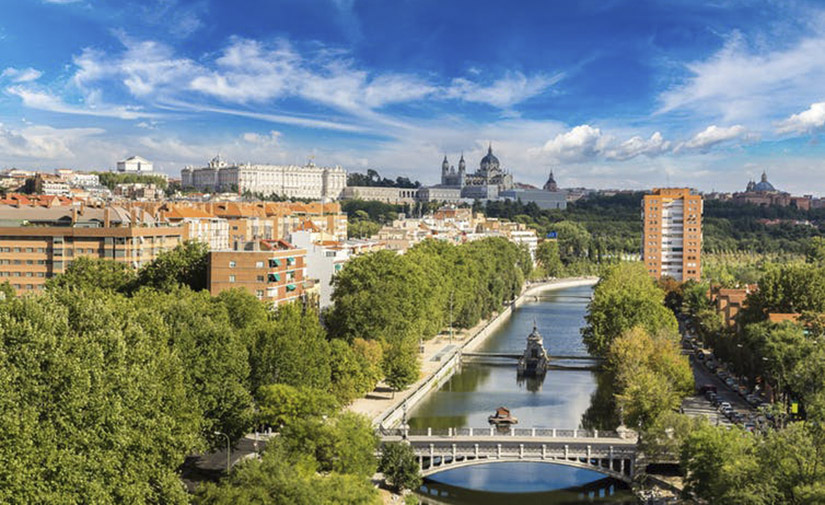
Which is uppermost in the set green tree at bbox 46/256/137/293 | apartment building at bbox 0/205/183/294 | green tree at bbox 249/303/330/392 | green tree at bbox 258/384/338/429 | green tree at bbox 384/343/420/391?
apartment building at bbox 0/205/183/294

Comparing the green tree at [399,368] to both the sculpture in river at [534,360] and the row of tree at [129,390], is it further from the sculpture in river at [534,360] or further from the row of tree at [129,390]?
the sculpture in river at [534,360]

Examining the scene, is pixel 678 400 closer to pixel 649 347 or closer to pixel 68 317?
pixel 649 347

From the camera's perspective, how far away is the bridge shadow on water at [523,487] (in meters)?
29.6

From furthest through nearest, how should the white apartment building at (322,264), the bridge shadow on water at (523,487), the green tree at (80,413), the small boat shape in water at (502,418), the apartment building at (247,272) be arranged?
the white apartment building at (322,264) → the apartment building at (247,272) → the small boat shape in water at (502,418) → the bridge shadow on water at (523,487) → the green tree at (80,413)

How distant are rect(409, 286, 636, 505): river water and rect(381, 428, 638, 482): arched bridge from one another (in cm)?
73

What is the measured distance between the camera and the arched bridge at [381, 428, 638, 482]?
30531 millimetres

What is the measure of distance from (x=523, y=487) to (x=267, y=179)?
159177 millimetres

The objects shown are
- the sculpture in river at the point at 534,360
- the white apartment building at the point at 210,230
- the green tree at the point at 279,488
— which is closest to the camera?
the green tree at the point at 279,488

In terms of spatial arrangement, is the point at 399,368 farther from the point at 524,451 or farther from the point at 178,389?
the point at 178,389

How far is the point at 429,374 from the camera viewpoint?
4656 centimetres

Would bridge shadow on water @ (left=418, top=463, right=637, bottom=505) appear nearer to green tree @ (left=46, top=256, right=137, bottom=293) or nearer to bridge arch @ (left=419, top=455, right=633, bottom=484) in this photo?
bridge arch @ (left=419, top=455, right=633, bottom=484)

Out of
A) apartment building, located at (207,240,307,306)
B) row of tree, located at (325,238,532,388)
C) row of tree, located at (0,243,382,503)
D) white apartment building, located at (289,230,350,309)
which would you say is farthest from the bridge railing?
white apartment building, located at (289,230,350,309)

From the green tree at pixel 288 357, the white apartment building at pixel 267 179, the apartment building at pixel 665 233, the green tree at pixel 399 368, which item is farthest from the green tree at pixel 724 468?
the white apartment building at pixel 267 179

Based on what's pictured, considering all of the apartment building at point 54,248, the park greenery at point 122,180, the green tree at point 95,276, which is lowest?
the green tree at point 95,276
